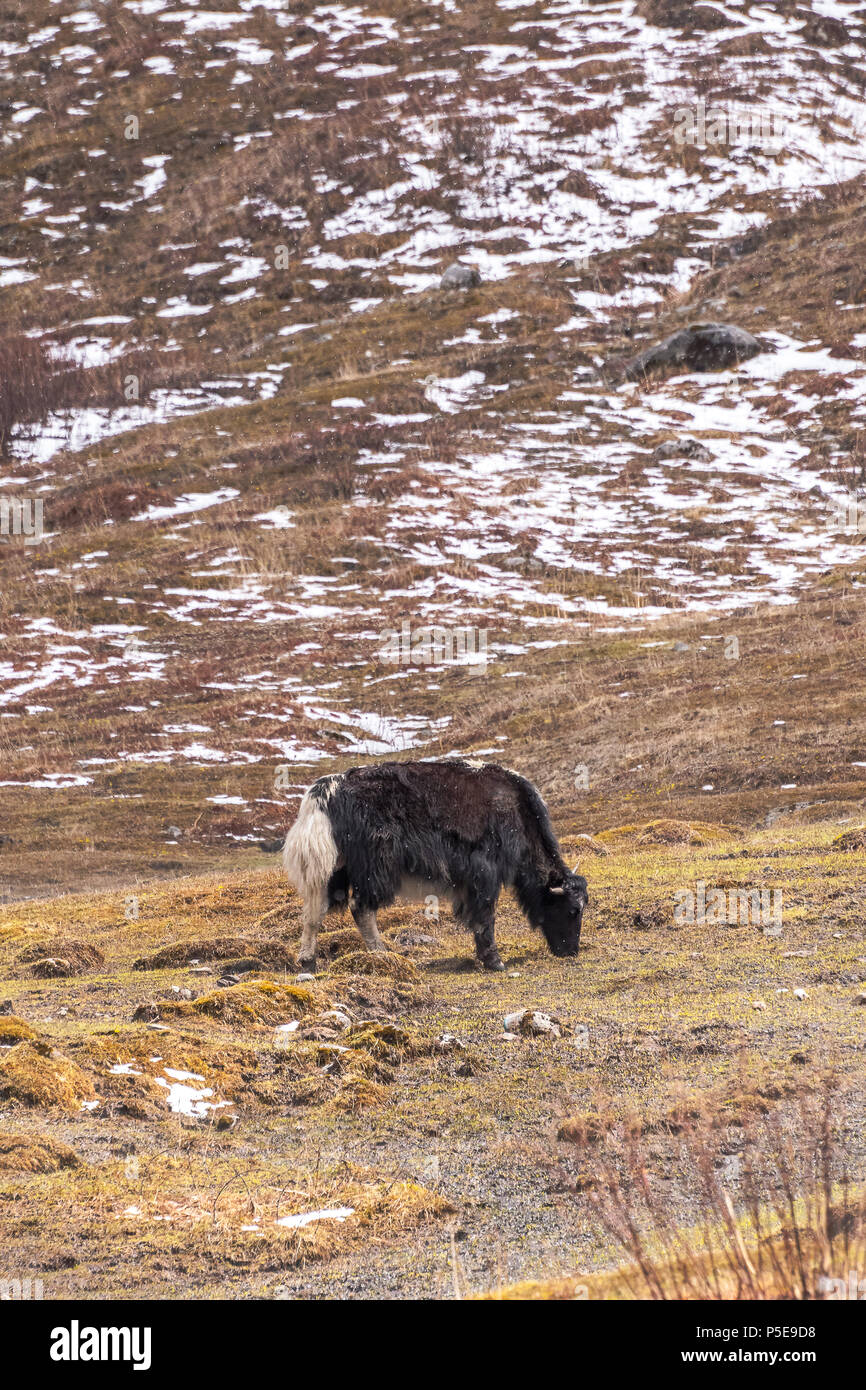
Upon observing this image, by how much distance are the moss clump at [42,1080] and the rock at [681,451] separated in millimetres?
51146

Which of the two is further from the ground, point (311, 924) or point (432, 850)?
point (432, 850)

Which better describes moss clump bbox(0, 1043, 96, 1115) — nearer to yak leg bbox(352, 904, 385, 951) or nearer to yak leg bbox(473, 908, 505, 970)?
yak leg bbox(352, 904, 385, 951)

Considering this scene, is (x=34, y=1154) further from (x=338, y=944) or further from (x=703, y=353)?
(x=703, y=353)

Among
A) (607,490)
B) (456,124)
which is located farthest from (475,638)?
(456,124)

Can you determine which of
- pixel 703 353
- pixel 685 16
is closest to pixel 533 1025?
pixel 703 353

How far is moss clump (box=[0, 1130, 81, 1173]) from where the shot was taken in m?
7.58

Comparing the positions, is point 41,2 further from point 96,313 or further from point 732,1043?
point 732,1043

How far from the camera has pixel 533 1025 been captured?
33.3 feet

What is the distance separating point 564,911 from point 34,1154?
7.00 m

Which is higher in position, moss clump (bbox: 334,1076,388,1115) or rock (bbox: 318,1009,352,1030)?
moss clump (bbox: 334,1076,388,1115)

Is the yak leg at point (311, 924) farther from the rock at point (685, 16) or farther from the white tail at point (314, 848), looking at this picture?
the rock at point (685, 16)

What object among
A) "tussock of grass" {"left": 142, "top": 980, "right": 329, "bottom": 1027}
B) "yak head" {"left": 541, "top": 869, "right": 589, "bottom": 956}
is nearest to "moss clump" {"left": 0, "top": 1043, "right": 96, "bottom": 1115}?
"tussock of grass" {"left": 142, "top": 980, "right": 329, "bottom": 1027}

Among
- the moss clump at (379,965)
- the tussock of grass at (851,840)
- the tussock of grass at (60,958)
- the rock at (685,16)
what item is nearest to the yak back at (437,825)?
the moss clump at (379,965)

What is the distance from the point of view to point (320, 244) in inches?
3329
